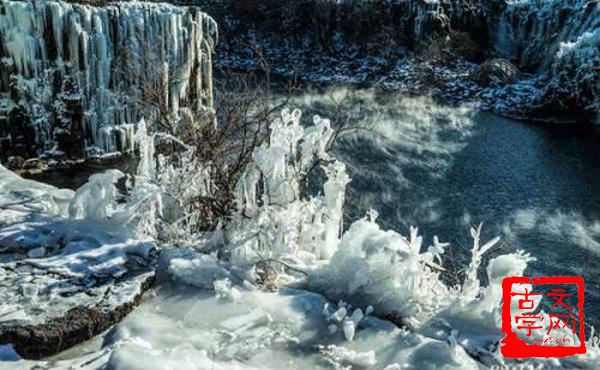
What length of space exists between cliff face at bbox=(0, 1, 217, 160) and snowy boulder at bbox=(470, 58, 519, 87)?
1724 cm

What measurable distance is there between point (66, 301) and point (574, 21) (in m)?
30.5

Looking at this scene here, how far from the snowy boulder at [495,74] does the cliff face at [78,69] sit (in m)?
17.2

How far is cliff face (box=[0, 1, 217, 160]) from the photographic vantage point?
14.9 metres

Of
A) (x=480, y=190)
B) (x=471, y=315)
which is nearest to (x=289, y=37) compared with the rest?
(x=480, y=190)

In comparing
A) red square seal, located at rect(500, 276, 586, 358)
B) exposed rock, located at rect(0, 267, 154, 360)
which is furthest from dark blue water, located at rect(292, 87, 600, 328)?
exposed rock, located at rect(0, 267, 154, 360)

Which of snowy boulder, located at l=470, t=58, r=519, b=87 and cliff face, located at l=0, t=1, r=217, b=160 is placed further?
snowy boulder, located at l=470, t=58, r=519, b=87

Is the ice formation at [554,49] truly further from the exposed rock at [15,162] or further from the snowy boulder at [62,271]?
the snowy boulder at [62,271]

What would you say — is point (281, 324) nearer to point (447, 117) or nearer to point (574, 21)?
point (447, 117)

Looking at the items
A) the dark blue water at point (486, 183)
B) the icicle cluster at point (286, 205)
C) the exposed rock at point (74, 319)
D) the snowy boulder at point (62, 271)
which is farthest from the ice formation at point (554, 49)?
the exposed rock at point (74, 319)

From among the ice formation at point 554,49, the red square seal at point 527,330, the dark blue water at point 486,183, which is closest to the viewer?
the red square seal at point 527,330

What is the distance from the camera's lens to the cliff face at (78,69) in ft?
48.8

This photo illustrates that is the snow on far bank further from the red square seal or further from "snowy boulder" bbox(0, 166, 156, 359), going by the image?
the red square seal

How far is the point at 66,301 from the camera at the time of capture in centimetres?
531

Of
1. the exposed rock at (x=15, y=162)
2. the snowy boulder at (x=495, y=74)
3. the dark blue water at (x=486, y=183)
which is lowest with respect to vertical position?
the dark blue water at (x=486, y=183)
